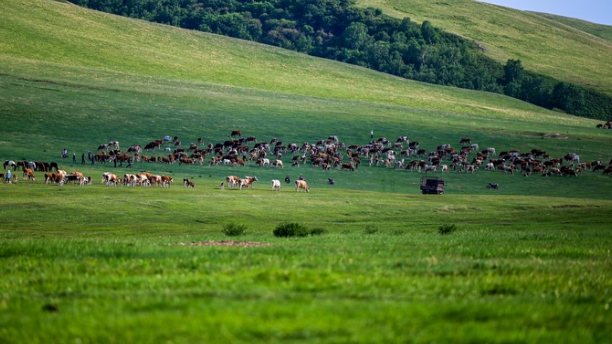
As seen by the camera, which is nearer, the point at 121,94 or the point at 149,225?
the point at 149,225

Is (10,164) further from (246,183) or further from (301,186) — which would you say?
(301,186)

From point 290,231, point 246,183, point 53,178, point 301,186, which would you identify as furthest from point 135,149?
point 290,231

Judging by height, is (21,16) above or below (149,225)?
above

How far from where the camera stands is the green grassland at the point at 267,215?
33.6ft

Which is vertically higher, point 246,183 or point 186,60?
point 186,60

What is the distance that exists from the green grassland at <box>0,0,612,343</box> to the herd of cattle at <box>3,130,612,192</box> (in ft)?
8.41

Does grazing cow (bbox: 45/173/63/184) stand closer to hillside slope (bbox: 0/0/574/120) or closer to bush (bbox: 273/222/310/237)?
bush (bbox: 273/222/310/237)

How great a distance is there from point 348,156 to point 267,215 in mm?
40226

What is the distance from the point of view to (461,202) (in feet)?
220

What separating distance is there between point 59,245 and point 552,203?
5572 centimetres

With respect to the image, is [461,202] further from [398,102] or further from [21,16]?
[21,16]

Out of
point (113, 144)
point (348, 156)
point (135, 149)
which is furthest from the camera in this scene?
point (348, 156)

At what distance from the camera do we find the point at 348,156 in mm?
94500

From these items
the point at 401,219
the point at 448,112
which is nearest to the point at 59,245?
the point at 401,219
